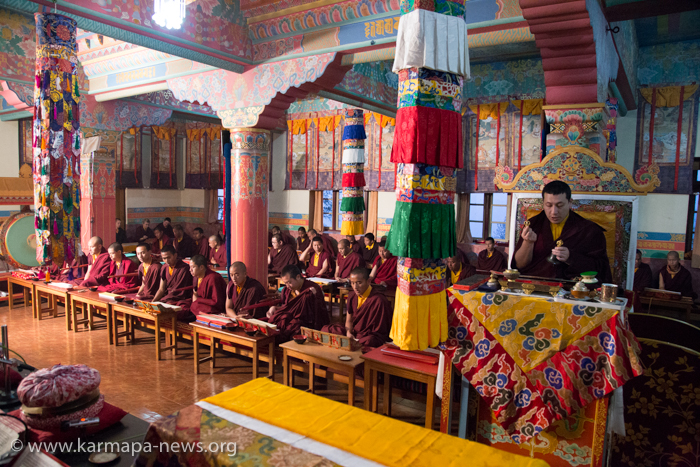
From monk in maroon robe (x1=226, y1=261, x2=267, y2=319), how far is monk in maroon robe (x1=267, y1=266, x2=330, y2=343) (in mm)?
341

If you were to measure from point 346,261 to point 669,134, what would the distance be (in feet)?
21.9

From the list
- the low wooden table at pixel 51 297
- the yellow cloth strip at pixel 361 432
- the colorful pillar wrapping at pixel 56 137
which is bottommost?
the low wooden table at pixel 51 297

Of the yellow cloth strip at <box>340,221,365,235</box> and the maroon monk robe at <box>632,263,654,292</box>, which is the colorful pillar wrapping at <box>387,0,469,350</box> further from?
the maroon monk robe at <box>632,263,654,292</box>

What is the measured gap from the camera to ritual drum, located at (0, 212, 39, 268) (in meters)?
7.75

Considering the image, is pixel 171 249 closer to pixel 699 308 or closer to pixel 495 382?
pixel 495 382

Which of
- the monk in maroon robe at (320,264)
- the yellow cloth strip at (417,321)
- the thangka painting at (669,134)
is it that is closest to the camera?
the yellow cloth strip at (417,321)

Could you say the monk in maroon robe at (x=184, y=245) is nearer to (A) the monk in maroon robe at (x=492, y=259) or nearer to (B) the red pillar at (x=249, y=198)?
(B) the red pillar at (x=249, y=198)

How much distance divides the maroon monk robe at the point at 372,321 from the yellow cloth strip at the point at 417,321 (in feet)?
6.49

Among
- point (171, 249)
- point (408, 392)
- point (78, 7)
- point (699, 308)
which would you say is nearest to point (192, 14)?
point (78, 7)

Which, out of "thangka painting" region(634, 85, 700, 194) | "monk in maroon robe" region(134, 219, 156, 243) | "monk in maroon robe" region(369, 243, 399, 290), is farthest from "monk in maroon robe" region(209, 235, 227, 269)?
"thangka painting" region(634, 85, 700, 194)

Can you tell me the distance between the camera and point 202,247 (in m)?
13.0

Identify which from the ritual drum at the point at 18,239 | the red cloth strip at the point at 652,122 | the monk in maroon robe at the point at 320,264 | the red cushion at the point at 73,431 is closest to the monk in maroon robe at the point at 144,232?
the ritual drum at the point at 18,239

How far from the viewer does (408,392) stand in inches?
175

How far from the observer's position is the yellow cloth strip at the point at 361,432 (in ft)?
6.83
